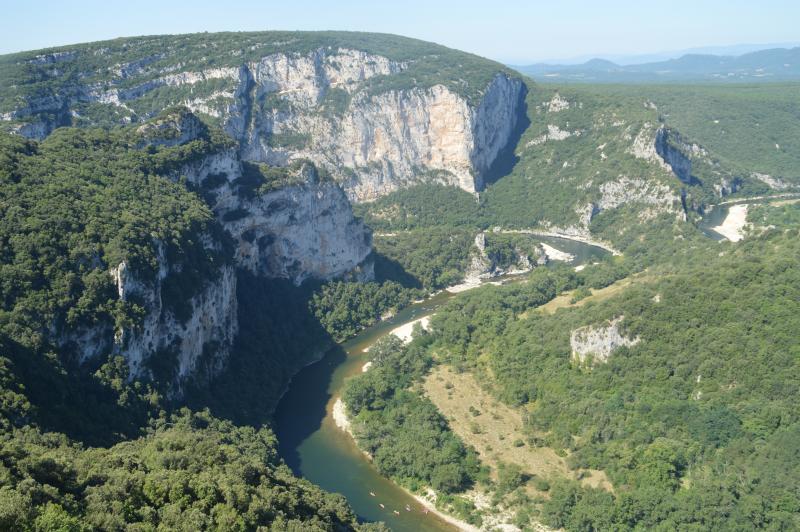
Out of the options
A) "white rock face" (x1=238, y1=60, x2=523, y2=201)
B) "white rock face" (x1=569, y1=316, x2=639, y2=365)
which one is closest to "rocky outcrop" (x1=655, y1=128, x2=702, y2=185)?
"white rock face" (x1=238, y1=60, x2=523, y2=201)

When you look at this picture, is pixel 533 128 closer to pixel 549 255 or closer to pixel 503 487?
pixel 549 255

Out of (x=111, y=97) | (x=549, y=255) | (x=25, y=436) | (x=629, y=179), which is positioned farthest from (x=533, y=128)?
(x=25, y=436)

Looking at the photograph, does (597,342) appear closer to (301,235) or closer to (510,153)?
(301,235)

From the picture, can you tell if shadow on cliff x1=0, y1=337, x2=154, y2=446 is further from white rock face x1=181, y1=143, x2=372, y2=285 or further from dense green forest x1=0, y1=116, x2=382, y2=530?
white rock face x1=181, y1=143, x2=372, y2=285

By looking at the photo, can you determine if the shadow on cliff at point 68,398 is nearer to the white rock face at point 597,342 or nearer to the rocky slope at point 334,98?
the white rock face at point 597,342

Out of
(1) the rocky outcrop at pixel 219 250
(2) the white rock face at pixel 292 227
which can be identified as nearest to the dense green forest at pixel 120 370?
(1) the rocky outcrop at pixel 219 250

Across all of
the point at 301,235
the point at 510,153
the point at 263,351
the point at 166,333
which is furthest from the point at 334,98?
the point at 166,333
